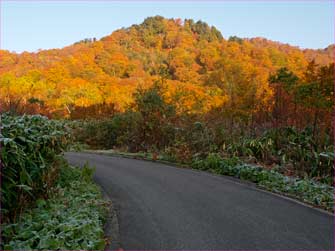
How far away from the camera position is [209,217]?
20.8 feet

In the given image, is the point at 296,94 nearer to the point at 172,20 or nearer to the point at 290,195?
the point at 290,195

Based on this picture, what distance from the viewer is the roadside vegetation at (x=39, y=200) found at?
450 cm

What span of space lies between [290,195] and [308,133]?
4.34 m

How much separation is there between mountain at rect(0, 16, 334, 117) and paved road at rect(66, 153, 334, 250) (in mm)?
17484

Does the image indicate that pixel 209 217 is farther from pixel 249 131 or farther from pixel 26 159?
pixel 249 131

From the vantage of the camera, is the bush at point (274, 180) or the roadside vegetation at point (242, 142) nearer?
the bush at point (274, 180)

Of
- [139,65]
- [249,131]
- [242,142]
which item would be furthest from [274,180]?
[139,65]

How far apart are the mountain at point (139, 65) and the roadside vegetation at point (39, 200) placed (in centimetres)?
1891

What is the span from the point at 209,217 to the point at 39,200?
2.81 m

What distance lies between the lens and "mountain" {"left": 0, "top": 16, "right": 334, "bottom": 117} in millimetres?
38594

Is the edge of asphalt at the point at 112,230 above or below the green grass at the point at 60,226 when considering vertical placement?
below

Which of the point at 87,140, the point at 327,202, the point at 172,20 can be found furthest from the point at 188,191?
the point at 172,20

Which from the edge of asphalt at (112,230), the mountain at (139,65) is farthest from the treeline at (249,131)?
the mountain at (139,65)

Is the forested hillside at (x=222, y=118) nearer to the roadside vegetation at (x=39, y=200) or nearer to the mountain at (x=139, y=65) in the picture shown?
the mountain at (x=139, y=65)
